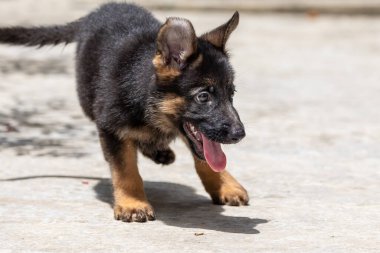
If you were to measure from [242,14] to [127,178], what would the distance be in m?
12.4

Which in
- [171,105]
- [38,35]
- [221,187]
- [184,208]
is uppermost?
[171,105]

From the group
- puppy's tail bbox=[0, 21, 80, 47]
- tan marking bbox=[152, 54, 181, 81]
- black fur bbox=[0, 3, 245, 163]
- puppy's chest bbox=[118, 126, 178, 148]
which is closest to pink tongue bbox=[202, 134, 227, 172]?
black fur bbox=[0, 3, 245, 163]

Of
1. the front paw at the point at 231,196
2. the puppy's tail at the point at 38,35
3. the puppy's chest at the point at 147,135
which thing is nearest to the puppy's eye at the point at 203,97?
the puppy's chest at the point at 147,135

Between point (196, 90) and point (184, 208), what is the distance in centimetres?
101

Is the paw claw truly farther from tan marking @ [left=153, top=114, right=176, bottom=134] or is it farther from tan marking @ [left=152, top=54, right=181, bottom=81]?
tan marking @ [left=152, top=54, right=181, bottom=81]

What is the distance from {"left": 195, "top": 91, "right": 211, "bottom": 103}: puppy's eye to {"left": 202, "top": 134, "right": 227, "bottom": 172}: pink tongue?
232mm

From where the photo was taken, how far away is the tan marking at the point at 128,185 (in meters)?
5.56

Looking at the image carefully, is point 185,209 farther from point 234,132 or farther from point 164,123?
point 234,132

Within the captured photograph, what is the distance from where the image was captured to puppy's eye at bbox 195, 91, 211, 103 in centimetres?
530

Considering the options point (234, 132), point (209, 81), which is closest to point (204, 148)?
point (234, 132)

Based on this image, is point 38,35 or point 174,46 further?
point 38,35

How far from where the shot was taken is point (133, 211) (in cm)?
551

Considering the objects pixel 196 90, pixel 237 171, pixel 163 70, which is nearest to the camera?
pixel 196 90

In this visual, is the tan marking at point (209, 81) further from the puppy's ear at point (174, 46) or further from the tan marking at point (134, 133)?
the tan marking at point (134, 133)
